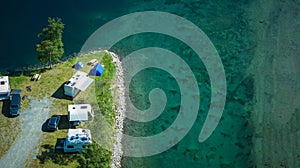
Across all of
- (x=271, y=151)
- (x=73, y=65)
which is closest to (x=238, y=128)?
(x=271, y=151)

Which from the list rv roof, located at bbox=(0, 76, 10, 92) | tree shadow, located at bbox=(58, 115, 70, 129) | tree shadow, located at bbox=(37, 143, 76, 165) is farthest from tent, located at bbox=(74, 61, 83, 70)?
tree shadow, located at bbox=(37, 143, 76, 165)

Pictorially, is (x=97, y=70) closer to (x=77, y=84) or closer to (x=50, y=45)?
(x=77, y=84)

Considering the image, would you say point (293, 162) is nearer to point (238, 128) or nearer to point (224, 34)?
point (238, 128)

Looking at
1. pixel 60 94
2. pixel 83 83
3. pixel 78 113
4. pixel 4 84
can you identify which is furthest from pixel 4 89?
pixel 78 113

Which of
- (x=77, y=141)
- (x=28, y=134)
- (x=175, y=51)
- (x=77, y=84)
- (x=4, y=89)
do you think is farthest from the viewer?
(x=175, y=51)

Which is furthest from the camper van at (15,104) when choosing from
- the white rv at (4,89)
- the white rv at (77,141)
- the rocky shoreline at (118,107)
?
the rocky shoreline at (118,107)

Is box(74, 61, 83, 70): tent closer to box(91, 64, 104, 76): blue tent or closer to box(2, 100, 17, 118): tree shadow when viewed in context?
box(91, 64, 104, 76): blue tent

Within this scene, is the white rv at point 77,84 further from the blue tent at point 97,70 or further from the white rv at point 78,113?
the white rv at point 78,113
